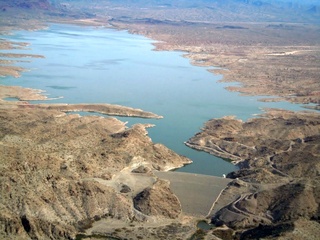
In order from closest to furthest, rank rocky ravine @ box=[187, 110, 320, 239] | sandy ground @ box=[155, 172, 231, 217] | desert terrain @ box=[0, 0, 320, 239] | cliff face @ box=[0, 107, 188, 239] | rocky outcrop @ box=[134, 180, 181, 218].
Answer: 1. cliff face @ box=[0, 107, 188, 239]
2. desert terrain @ box=[0, 0, 320, 239]
3. rocky ravine @ box=[187, 110, 320, 239]
4. rocky outcrop @ box=[134, 180, 181, 218]
5. sandy ground @ box=[155, 172, 231, 217]

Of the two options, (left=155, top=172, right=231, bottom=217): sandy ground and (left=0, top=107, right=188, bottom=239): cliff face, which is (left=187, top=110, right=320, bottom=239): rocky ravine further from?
(left=0, top=107, right=188, bottom=239): cliff face

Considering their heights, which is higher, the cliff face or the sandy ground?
the cliff face

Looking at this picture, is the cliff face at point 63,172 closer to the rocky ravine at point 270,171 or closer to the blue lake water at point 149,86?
the rocky ravine at point 270,171

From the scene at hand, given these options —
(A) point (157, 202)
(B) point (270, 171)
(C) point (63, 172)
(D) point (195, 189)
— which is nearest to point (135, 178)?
(D) point (195, 189)

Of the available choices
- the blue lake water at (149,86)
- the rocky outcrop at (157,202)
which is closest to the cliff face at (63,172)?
the rocky outcrop at (157,202)

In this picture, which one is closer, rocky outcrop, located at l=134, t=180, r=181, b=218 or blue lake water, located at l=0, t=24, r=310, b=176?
rocky outcrop, located at l=134, t=180, r=181, b=218

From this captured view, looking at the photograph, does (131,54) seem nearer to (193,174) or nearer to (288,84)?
(288,84)

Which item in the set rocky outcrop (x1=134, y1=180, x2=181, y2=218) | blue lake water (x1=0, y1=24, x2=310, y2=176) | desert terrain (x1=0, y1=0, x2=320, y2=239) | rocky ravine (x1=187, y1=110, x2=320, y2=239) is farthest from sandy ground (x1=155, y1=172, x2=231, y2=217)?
blue lake water (x1=0, y1=24, x2=310, y2=176)
